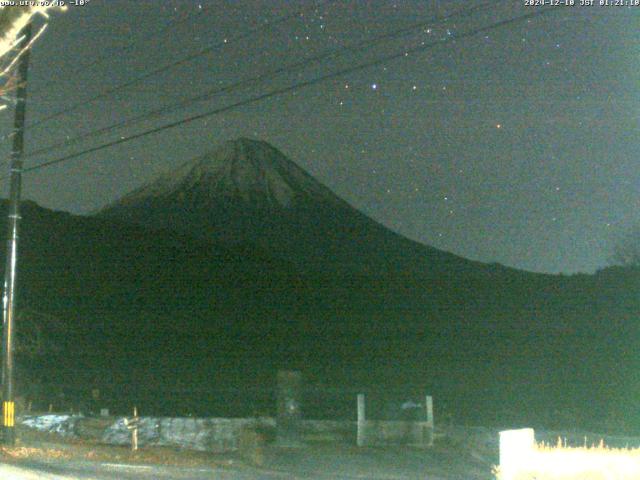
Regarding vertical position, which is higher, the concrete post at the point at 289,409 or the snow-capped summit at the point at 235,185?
the snow-capped summit at the point at 235,185

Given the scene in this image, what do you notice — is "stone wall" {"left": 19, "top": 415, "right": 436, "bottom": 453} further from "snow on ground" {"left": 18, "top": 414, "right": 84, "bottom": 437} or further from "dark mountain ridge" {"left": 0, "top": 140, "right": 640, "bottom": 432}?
"dark mountain ridge" {"left": 0, "top": 140, "right": 640, "bottom": 432}

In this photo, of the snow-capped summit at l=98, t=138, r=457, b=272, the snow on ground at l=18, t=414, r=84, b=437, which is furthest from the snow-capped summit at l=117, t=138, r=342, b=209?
the snow on ground at l=18, t=414, r=84, b=437

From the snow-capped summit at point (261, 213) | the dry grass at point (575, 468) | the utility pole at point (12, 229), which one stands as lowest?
the dry grass at point (575, 468)

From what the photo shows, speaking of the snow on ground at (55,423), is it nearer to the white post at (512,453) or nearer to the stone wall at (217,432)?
the stone wall at (217,432)

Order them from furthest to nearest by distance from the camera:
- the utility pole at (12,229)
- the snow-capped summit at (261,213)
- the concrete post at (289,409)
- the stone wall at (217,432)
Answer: the snow-capped summit at (261,213), the stone wall at (217,432), the concrete post at (289,409), the utility pole at (12,229)

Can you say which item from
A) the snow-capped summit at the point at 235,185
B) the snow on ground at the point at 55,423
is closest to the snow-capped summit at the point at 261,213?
the snow-capped summit at the point at 235,185

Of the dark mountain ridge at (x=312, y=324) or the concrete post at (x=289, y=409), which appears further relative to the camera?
the dark mountain ridge at (x=312, y=324)

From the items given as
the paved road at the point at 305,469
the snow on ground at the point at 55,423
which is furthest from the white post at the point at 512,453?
the snow on ground at the point at 55,423

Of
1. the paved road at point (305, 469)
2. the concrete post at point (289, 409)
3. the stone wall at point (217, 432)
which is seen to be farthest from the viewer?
the stone wall at point (217, 432)

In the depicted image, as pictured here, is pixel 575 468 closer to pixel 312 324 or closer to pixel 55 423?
pixel 55 423
